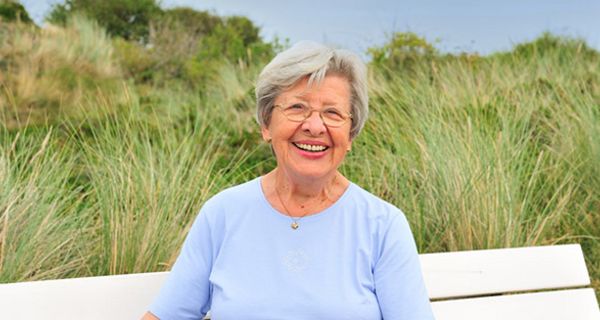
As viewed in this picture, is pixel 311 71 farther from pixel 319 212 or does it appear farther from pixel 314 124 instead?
pixel 319 212

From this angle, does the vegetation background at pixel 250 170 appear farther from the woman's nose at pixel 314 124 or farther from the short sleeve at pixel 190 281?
the woman's nose at pixel 314 124

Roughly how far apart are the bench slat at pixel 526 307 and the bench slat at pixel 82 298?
1051mm

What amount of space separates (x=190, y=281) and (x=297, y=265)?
12.8 inches

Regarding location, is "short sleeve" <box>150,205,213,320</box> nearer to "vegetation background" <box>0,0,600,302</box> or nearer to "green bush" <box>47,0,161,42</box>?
"vegetation background" <box>0,0,600,302</box>

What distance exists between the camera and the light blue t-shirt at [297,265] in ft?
7.34

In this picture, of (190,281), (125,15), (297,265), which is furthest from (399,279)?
(125,15)

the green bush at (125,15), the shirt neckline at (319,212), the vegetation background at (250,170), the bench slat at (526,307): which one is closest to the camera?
the shirt neckline at (319,212)

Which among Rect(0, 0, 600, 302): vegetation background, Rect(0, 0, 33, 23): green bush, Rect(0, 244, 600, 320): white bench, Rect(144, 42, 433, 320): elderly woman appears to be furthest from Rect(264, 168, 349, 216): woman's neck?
Rect(0, 0, 33, 23): green bush

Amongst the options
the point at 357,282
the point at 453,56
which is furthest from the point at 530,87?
the point at 357,282

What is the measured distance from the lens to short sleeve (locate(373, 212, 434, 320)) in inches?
87.1

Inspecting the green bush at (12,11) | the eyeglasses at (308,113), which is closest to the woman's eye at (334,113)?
the eyeglasses at (308,113)

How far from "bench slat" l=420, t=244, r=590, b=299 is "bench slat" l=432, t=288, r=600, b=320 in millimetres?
38

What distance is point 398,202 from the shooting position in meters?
4.24

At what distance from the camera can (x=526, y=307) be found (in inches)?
123
